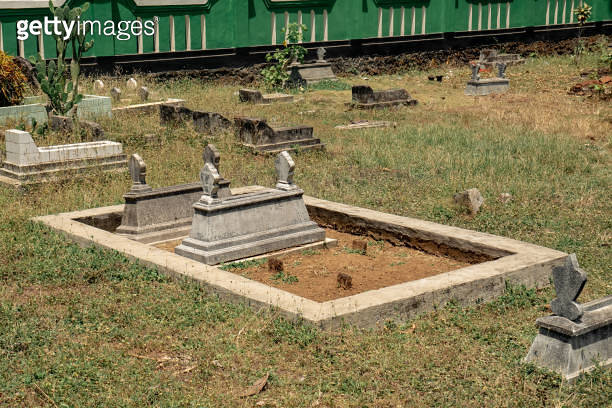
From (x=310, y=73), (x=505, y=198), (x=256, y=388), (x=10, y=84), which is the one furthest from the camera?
(x=310, y=73)

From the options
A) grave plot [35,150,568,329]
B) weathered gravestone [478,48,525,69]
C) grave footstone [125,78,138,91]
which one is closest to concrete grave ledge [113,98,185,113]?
grave footstone [125,78,138,91]

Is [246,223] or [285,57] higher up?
[285,57]

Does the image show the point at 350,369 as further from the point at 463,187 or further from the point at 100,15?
the point at 100,15

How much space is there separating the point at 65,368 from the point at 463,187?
7602 millimetres

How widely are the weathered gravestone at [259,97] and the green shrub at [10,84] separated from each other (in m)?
5.69

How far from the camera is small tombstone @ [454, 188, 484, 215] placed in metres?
10.8

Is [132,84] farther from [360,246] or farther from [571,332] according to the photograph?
[571,332]

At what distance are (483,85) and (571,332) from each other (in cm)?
1851

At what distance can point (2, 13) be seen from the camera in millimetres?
19609

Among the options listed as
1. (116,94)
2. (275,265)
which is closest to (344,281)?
(275,265)

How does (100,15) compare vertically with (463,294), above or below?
above

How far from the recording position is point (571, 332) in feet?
18.4

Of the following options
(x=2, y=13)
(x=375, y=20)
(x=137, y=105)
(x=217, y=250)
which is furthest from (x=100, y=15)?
(x=217, y=250)

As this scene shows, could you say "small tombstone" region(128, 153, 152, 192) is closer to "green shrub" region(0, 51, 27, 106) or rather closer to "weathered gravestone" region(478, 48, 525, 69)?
"green shrub" region(0, 51, 27, 106)
